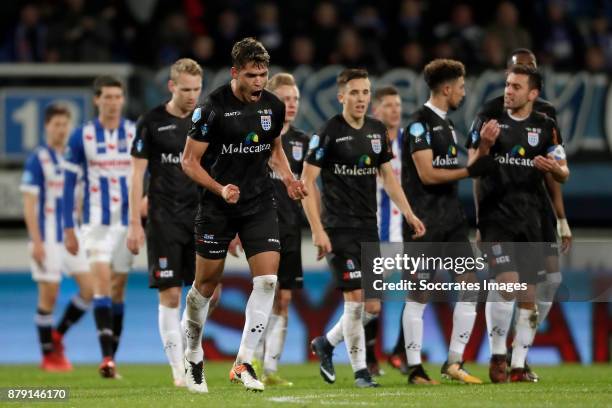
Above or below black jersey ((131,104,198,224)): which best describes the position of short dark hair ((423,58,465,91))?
above

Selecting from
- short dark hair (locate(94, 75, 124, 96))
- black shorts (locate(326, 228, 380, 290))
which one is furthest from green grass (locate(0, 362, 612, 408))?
short dark hair (locate(94, 75, 124, 96))

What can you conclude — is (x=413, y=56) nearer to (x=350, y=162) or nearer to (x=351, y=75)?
(x=351, y=75)

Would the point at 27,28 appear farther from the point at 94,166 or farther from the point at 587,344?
the point at 587,344

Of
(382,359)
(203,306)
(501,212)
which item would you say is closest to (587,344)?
(382,359)

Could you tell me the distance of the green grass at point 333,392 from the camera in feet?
27.7

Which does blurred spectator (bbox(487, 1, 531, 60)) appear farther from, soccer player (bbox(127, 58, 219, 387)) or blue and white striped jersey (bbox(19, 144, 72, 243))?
soccer player (bbox(127, 58, 219, 387))

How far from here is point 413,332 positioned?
1034 cm

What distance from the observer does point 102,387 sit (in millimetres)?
10820

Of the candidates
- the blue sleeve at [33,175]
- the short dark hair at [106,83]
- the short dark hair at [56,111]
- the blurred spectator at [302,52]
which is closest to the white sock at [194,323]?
the short dark hair at [106,83]

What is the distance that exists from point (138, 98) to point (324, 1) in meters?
3.26

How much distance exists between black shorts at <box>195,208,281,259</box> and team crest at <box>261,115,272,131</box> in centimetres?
56

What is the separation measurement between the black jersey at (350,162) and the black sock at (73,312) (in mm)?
3896

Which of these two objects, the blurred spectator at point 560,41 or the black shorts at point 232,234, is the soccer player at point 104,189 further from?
the blurred spectator at point 560,41

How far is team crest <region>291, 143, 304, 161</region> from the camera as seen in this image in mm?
11227
